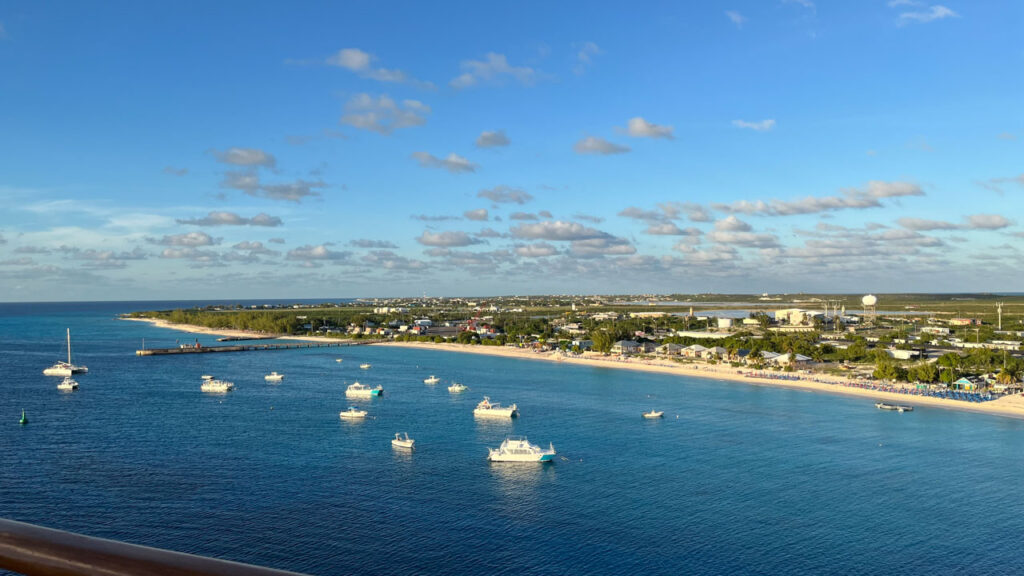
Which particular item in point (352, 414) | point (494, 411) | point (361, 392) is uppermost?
point (361, 392)

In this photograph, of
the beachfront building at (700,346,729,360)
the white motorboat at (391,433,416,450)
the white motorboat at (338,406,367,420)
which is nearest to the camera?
the white motorboat at (391,433,416,450)

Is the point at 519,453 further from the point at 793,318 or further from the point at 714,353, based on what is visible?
the point at 793,318

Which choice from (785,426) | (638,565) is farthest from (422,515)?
(785,426)

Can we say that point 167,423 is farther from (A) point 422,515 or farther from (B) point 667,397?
(B) point 667,397

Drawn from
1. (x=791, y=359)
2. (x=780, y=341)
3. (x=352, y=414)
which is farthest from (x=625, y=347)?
(x=352, y=414)

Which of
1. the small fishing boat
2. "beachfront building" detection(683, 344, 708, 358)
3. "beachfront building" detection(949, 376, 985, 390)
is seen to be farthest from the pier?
"beachfront building" detection(949, 376, 985, 390)

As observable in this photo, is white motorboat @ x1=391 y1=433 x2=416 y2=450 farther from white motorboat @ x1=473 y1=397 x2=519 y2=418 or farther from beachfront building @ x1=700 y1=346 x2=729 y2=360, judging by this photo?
beachfront building @ x1=700 y1=346 x2=729 y2=360
